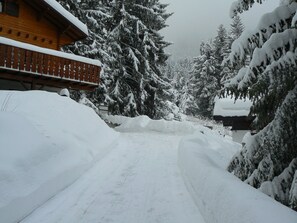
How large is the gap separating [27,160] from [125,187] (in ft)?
7.21

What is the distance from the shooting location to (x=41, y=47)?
51.8 ft

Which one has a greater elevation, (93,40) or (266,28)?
(93,40)

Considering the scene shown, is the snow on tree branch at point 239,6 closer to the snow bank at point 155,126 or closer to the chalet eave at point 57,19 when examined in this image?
the chalet eave at point 57,19

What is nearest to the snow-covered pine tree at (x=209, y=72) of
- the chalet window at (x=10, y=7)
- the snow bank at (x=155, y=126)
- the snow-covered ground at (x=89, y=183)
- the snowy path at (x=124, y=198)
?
the snow bank at (x=155, y=126)

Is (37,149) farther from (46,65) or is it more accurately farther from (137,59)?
(137,59)

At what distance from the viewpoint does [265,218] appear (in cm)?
358

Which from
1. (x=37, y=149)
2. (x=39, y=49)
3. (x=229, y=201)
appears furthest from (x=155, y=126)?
(x=229, y=201)

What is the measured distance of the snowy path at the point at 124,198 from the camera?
5363 millimetres

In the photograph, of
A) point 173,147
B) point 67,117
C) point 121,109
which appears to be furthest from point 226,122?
point 121,109

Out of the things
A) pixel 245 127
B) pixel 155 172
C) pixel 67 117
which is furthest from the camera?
pixel 245 127

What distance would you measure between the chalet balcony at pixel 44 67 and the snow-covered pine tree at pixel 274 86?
1094 centimetres

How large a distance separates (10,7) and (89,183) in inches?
557

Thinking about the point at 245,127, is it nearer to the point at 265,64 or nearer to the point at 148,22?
the point at 265,64

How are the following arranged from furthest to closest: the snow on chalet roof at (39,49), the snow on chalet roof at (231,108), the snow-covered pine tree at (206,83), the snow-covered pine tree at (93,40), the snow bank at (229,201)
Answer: the snow-covered pine tree at (206,83), the snow-covered pine tree at (93,40), the snow on chalet roof at (231,108), the snow on chalet roof at (39,49), the snow bank at (229,201)
